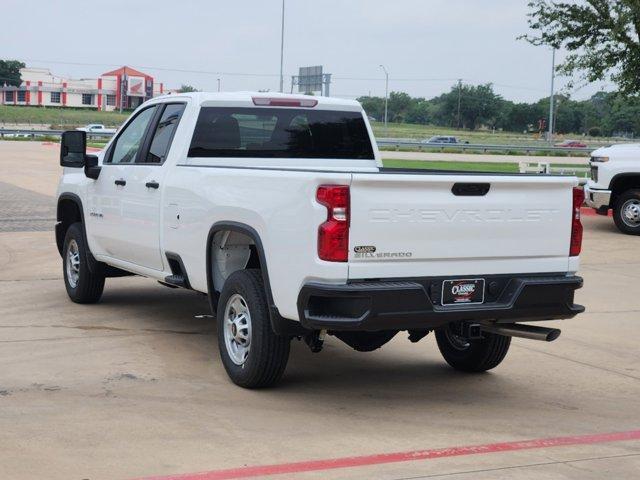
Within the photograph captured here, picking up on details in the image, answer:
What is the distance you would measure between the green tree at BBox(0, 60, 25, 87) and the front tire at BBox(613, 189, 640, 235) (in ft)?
492

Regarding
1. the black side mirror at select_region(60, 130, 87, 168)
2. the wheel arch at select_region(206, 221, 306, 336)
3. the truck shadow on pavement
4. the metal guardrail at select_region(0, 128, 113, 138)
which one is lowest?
the truck shadow on pavement

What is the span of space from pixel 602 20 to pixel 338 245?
849 inches

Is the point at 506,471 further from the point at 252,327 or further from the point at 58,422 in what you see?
the point at 58,422

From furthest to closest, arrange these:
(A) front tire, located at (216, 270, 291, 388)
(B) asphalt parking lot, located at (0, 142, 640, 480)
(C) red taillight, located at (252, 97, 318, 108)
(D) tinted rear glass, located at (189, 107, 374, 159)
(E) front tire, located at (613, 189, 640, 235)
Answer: (E) front tire, located at (613, 189, 640, 235)
(C) red taillight, located at (252, 97, 318, 108)
(D) tinted rear glass, located at (189, 107, 374, 159)
(A) front tire, located at (216, 270, 291, 388)
(B) asphalt parking lot, located at (0, 142, 640, 480)

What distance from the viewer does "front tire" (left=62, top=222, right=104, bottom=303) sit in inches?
400

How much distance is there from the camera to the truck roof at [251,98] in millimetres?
8469

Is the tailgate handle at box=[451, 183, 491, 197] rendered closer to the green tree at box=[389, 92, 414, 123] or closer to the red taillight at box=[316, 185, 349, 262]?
the red taillight at box=[316, 185, 349, 262]

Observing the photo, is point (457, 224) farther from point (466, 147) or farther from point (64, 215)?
point (466, 147)

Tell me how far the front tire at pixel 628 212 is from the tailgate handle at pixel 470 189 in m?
12.5

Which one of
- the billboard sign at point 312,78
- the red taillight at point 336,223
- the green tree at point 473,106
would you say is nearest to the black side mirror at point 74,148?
the red taillight at point 336,223

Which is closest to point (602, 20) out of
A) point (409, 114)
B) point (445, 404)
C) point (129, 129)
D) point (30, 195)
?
point (30, 195)

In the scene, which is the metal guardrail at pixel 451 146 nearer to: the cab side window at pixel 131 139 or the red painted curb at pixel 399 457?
the cab side window at pixel 131 139

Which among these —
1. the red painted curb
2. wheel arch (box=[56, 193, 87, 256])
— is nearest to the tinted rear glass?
wheel arch (box=[56, 193, 87, 256])


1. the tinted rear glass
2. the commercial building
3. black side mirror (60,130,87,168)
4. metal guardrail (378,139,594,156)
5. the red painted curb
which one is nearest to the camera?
the red painted curb
